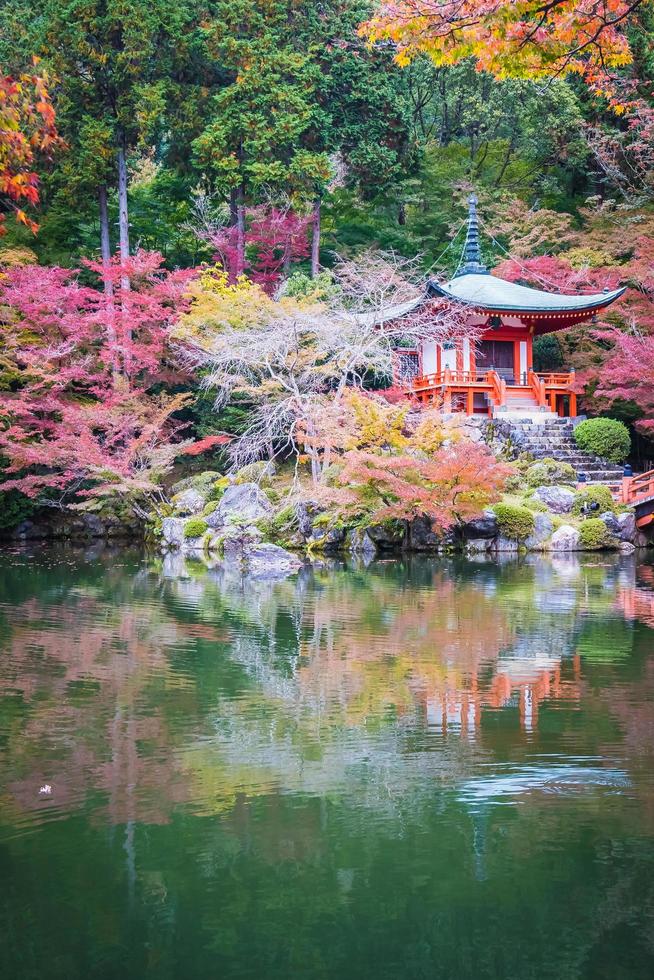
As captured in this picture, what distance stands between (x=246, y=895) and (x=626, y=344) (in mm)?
17481

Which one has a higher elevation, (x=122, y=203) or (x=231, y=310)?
(x=122, y=203)

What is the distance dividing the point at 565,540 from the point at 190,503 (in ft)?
25.7

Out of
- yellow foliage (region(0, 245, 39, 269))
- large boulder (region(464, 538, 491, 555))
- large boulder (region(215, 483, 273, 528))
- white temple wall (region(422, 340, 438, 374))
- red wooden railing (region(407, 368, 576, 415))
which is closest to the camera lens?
large boulder (region(464, 538, 491, 555))

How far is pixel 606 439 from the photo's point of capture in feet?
63.5

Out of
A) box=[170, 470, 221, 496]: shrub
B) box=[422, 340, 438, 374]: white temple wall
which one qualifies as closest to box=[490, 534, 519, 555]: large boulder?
box=[170, 470, 221, 496]: shrub

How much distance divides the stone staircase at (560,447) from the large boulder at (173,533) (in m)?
7.77

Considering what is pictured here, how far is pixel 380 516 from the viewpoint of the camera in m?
15.7

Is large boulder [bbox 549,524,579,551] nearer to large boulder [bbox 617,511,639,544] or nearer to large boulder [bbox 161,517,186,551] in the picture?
large boulder [bbox 617,511,639,544]

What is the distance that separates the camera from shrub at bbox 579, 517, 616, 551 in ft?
54.0

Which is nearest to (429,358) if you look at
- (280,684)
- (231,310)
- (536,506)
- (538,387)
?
(538,387)

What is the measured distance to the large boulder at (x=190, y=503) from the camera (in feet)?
61.1

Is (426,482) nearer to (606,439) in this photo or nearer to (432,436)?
(432,436)

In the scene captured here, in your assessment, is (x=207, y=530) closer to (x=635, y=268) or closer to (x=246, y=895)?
(x=635, y=268)

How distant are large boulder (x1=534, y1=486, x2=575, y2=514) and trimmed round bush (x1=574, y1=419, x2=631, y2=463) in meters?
2.49
